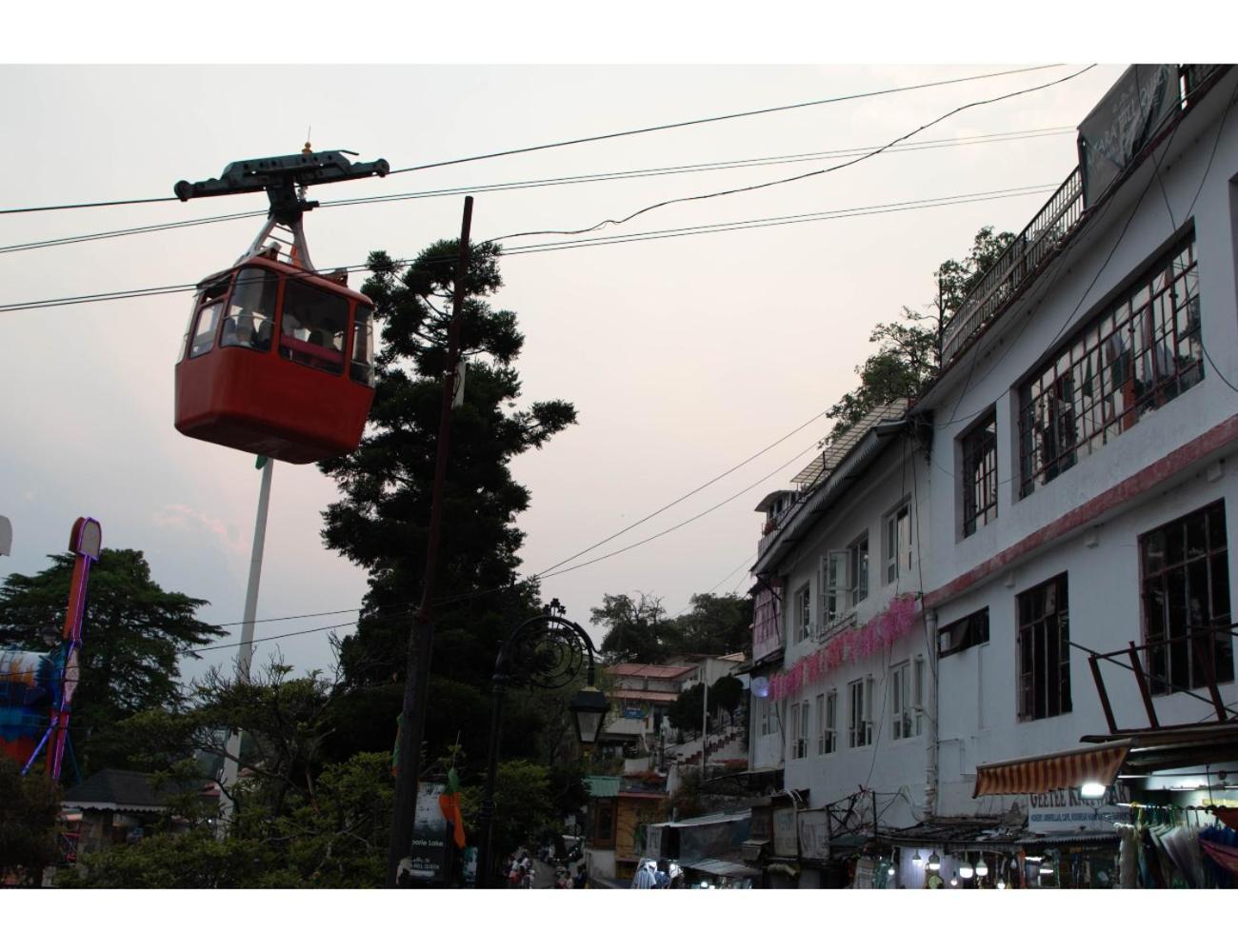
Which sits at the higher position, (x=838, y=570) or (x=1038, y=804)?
(x=838, y=570)

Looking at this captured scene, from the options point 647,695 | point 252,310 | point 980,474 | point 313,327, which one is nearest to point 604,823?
point 980,474

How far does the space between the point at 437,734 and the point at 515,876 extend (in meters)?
5.09

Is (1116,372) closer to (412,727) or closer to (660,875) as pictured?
(412,727)

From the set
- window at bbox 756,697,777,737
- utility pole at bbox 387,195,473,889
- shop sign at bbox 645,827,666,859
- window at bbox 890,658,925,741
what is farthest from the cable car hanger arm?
window at bbox 756,697,777,737

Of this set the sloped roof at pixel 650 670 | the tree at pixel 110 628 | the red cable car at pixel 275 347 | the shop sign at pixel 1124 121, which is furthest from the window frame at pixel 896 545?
the sloped roof at pixel 650 670

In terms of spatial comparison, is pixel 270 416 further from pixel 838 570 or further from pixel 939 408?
pixel 838 570

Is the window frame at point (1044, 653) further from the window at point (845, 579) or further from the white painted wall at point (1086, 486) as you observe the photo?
the window at point (845, 579)

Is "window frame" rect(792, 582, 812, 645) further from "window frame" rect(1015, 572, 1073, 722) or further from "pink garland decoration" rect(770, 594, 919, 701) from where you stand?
"window frame" rect(1015, 572, 1073, 722)

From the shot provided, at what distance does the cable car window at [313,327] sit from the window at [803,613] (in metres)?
16.7

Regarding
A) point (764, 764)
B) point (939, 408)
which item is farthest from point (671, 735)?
point (939, 408)

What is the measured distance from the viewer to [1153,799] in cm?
1173

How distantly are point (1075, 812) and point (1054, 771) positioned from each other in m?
2.68

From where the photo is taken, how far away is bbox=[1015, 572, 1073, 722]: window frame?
579 inches

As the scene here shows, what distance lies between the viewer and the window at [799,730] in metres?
27.9
